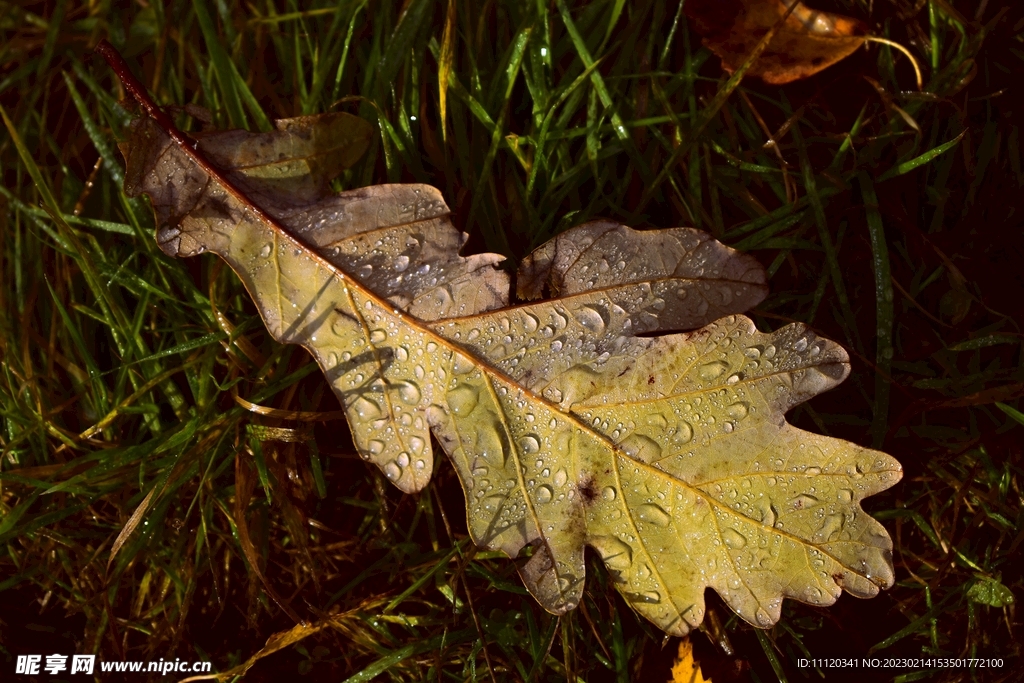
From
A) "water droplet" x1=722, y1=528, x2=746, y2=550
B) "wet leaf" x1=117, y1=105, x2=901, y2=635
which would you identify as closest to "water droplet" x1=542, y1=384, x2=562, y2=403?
"wet leaf" x1=117, y1=105, x2=901, y2=635

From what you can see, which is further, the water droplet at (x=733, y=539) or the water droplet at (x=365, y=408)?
the water droplet at (x=365, y=408)

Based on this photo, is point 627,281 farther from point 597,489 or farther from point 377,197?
point 377,197

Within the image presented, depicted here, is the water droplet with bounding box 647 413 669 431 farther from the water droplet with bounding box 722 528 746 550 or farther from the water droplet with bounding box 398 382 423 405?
the water droplet with bounding box 398 382 423 405

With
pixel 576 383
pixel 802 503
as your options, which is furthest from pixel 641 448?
pixel 802 503

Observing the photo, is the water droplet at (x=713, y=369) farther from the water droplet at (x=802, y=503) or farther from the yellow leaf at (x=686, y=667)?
the yellow leaf at (x=686, y=667)

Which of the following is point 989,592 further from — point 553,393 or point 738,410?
point 553,393

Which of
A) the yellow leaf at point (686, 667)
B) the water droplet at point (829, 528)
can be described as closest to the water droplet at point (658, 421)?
the water droplet at point (829, 528)
